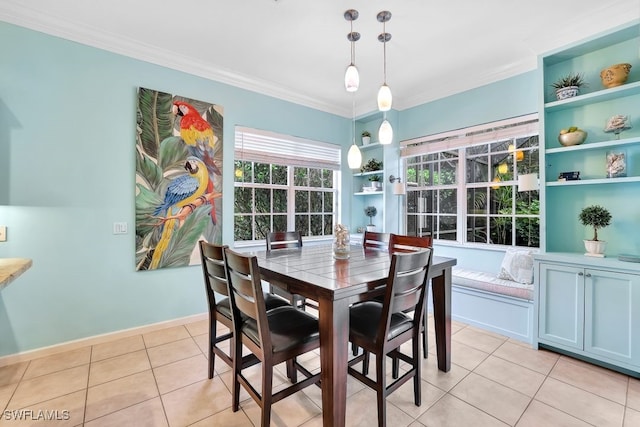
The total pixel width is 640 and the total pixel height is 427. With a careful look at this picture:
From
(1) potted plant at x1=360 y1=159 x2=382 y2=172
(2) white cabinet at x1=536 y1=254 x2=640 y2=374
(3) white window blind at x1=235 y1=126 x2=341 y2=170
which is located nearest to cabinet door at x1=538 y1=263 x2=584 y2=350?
(2) white cabinet at x1=536 y1=254 x2=640 y2=374

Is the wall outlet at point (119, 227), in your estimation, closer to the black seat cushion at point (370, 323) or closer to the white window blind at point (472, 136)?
the black seat cushion at point (370, 323)

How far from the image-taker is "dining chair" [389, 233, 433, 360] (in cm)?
246

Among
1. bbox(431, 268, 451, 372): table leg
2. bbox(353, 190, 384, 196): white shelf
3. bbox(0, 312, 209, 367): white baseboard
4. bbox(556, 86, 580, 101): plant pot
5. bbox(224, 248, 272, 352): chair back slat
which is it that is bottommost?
bbox(0, 312, 209, 367): white baseboard

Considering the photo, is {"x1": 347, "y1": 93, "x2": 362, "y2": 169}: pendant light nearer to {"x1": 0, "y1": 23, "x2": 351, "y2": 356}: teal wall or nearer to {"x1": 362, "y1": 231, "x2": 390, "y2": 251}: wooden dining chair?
{"x1": 362, "y1": 231, "x2": 390, "y2": 251}: wooden dining chair

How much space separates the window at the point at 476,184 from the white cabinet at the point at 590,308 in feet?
2.58

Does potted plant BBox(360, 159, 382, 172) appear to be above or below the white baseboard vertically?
above

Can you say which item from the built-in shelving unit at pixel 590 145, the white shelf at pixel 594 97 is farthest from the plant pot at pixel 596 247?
the white shelf at pixel 594 97

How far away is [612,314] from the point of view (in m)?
2.26

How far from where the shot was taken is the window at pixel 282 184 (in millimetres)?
3703

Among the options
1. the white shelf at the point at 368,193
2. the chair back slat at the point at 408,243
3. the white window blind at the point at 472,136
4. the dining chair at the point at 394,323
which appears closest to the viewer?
the dining chair at the point at 394,323

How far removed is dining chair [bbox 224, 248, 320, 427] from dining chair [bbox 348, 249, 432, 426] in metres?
0.29

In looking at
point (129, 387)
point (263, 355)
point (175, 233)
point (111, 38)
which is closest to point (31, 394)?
point (129, 387)

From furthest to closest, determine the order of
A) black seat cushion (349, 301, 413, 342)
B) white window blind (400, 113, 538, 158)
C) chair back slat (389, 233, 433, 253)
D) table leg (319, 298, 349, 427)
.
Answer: white window blind (400, 113, 538, 158) < chair back slat (389, 233, 433, 253) < black seat cushion (349, 301, 413, 342) < table leg (319, 298, 349, 427)

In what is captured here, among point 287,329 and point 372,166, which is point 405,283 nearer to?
point 287,329
